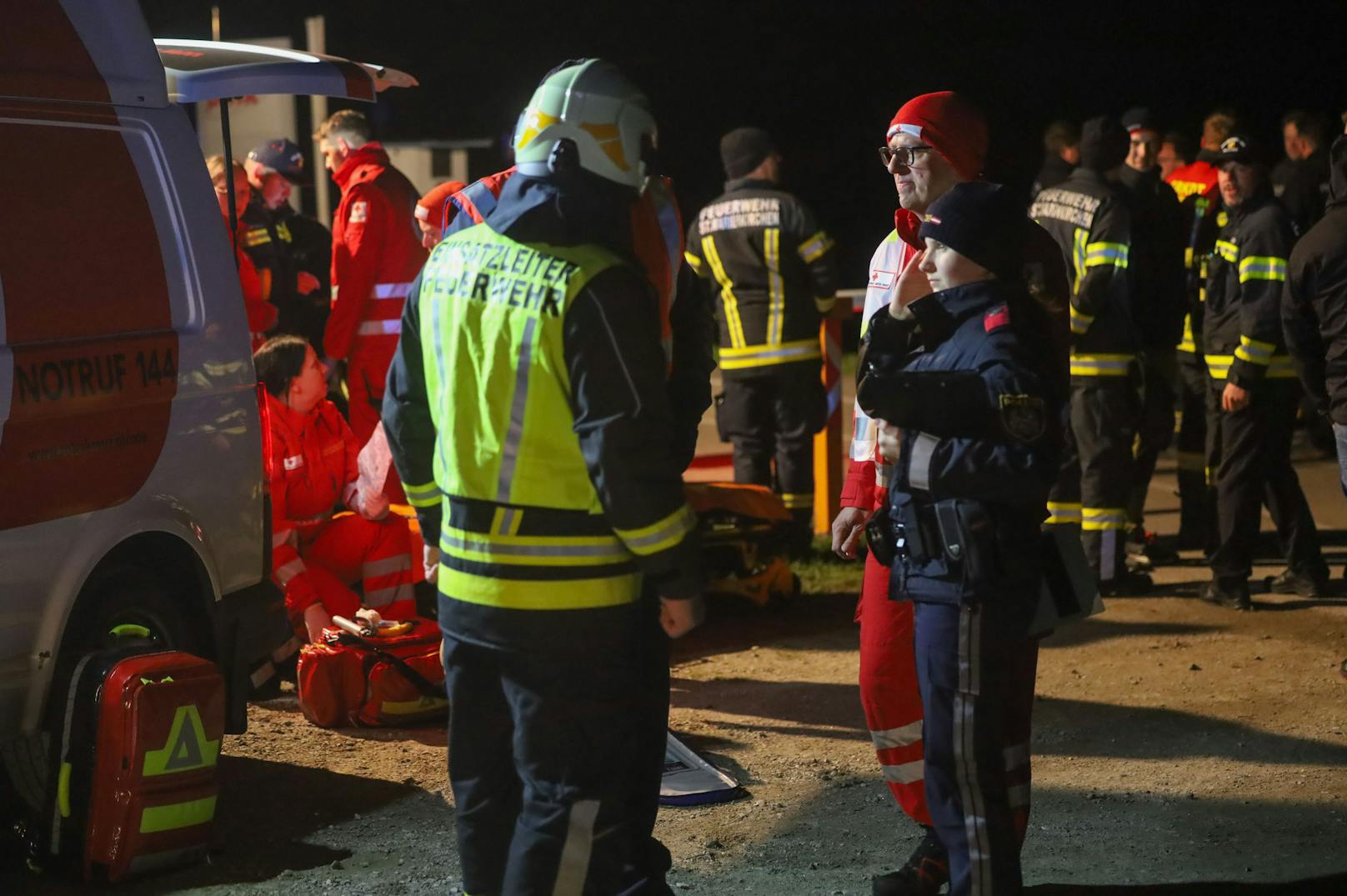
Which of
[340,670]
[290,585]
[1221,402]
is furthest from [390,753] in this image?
[1221,402]

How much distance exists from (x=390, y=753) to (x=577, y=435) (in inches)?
111

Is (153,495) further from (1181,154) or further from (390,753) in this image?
(1181,154)

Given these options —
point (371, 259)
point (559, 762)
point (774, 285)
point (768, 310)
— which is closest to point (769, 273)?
point (774, 285)

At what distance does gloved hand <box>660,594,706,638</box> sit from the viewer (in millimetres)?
3432

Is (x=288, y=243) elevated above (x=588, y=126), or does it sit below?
below

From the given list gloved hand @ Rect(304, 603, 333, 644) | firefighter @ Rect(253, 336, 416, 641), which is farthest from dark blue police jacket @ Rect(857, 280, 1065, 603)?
gloved hand @ Rect(304, 603, 333, 644)

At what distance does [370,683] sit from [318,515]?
104 cm

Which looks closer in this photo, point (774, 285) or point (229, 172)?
point (229, 172)

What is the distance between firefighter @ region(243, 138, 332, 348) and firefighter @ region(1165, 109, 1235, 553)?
15.6ft

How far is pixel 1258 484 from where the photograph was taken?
7852mm

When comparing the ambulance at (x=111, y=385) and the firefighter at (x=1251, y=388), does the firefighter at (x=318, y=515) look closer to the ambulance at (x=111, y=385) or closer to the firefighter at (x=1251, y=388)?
the ambulance at (x=111, y=385)

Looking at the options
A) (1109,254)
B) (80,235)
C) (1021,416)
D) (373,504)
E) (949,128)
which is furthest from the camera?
(1109,254)

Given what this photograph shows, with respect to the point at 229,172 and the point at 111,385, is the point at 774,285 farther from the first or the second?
the point at 111,385

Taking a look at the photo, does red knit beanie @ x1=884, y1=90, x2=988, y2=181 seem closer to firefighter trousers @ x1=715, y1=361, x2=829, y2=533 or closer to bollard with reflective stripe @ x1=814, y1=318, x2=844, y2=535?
firefighter trousers @ x1=715, y1=361, x2=829, y2=533
